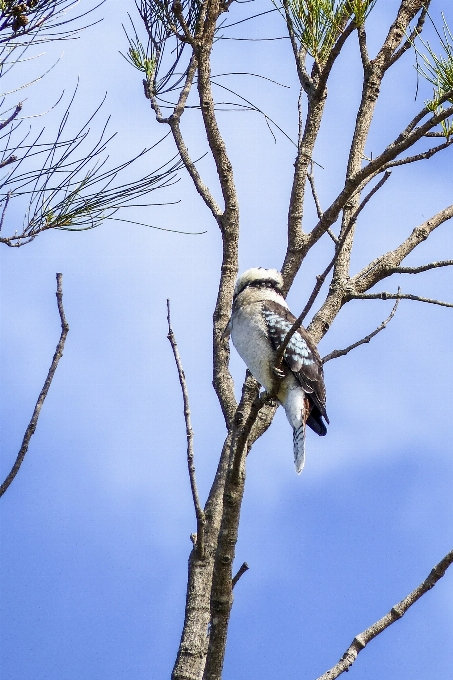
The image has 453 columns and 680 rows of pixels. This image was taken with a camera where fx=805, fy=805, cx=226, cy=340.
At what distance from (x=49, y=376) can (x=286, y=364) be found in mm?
1302

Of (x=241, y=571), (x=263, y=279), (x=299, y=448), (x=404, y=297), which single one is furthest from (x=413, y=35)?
(x=241, y=571)

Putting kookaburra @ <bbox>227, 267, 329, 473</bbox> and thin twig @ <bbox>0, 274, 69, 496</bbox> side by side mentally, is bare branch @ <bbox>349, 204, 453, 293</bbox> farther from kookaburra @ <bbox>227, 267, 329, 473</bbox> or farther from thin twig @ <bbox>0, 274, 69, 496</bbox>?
thin twig @ <bbox>0, 274, 69, 496</bbox>

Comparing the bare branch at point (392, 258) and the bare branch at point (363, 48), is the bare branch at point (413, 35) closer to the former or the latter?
the bare branch at point (363, 48)

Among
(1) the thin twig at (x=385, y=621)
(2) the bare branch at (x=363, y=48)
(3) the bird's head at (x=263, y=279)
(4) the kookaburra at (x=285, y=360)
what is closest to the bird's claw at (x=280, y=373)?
(4) the kookaburra at (x=285, y=360)

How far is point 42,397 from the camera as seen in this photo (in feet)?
6.62

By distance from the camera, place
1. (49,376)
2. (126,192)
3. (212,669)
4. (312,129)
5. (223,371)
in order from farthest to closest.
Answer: (312,129) → (223,371) → (126,192) → (212,669) → (49,376)

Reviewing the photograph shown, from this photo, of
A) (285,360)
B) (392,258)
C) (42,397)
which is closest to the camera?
(42,397)

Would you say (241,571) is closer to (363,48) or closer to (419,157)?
(419,157)

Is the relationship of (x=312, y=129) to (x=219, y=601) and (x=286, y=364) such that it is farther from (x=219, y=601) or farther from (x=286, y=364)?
(x=219, y=601)

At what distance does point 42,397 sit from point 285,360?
1308 millimetres

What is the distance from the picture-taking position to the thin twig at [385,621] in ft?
7.16

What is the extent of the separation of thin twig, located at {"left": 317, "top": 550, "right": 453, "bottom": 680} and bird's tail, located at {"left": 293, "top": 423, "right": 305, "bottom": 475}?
2.78ft

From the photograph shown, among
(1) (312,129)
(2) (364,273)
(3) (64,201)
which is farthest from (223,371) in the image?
(1) (312,129)

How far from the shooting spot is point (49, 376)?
2.03 meters
